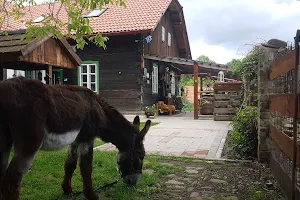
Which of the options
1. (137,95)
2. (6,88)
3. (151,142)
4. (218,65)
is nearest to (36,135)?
(6,88)

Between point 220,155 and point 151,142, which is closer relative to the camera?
point 220,155

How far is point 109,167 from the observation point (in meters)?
5.38

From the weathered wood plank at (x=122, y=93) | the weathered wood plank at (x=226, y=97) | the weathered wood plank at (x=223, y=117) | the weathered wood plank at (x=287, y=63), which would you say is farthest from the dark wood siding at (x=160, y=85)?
the weathered wood plank at (x=287, y=63)

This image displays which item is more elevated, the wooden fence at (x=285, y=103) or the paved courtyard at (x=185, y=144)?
the wooden fence at (x=285, y=103)

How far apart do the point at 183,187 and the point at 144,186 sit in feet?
1.94

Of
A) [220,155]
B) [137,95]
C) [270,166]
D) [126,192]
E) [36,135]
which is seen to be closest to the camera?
[36,135]

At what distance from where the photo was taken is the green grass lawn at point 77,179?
4.00 m

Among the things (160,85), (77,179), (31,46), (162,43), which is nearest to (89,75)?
(160,85)

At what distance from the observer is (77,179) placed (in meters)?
4.68

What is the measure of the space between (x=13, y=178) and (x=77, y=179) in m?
1.95

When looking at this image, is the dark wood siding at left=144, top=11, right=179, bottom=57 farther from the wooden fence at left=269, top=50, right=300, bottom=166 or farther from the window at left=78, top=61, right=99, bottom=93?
the wooden fence at left=269, top=50, right=300, bottom=166

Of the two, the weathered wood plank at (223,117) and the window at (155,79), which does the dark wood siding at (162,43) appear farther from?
the weathered wood plank at (223,117)

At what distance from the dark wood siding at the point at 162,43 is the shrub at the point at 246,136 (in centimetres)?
1142

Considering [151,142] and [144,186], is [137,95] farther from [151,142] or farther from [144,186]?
[144,186]
